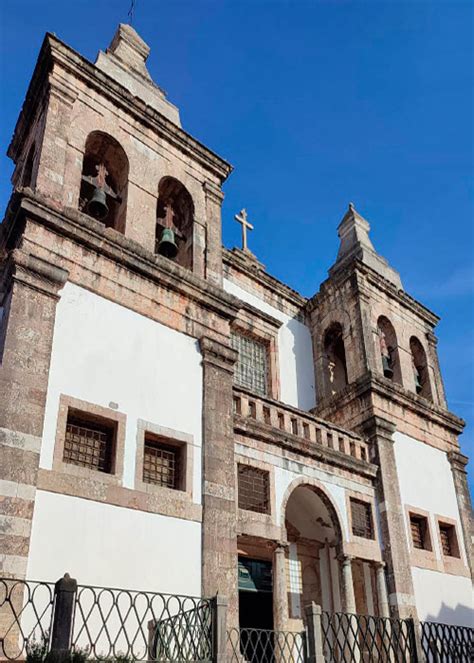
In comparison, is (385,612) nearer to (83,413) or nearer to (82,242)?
(83,413)

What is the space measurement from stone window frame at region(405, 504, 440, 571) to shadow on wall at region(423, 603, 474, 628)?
0.86 metres

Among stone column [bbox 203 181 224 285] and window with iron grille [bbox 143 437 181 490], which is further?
stone column [bbox 203 181 224 285]

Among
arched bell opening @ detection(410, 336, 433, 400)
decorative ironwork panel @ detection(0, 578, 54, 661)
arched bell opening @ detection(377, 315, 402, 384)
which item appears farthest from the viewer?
arched bell opening @ detection(410, 336, 433, 400)

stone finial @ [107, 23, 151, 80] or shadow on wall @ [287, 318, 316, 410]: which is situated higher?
stone finial @ [107, 23, 151, 80]

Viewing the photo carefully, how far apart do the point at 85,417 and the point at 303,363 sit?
8.78 meters

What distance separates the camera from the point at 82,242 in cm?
1067

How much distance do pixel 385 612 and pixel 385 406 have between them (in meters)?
4.56

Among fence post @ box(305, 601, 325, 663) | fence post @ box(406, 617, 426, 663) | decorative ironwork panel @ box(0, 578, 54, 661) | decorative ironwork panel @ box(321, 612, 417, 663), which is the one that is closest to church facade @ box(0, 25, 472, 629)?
decorative ironwork panel @ box(0, 578, 54, 661)

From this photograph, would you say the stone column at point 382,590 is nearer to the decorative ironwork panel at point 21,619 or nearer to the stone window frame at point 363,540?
the stone window frame at point 363,540

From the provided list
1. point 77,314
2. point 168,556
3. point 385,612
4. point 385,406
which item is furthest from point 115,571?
point 385,406

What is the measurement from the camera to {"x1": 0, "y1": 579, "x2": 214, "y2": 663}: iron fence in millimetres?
6695

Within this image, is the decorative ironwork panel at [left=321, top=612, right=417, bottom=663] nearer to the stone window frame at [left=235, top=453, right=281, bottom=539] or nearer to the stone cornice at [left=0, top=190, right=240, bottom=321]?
the stone window frame at [left=235, top=453, right=281, bottom=539]

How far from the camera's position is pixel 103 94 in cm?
1280

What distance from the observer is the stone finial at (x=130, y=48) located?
1505cm
